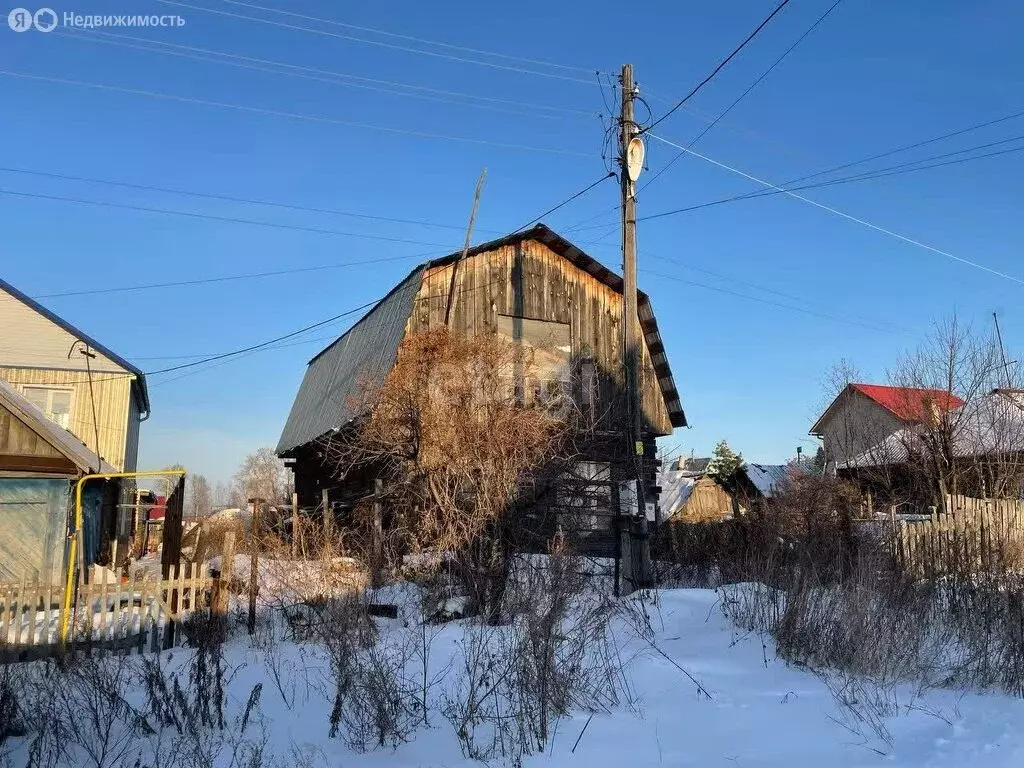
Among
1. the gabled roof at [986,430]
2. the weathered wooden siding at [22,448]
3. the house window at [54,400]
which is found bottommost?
the weathered wooden siding at [22,448]

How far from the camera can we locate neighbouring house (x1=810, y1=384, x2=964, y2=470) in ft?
66.2

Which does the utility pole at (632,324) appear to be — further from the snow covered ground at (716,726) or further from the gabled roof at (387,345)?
the gabled roof at (387,345)

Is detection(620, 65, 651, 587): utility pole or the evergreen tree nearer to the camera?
detection(620, 65, 651, 587): utility pole

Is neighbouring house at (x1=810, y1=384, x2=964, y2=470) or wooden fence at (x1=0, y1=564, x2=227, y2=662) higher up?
neighbouring house at (x1=810, y1=384, x2=964, y2=470)

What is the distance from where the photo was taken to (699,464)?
6391 centimetres

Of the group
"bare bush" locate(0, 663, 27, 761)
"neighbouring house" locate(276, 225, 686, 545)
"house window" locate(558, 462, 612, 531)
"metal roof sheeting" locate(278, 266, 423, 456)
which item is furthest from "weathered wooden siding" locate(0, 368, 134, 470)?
"bare bush" locate(0, 663, 27, 761)

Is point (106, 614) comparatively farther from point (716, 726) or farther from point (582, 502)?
point (582, 502)

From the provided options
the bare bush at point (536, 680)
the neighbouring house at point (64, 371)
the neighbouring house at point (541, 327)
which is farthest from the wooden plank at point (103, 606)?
the neighbouring house at point (64, 371)

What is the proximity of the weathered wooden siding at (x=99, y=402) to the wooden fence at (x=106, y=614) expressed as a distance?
54.2 ft

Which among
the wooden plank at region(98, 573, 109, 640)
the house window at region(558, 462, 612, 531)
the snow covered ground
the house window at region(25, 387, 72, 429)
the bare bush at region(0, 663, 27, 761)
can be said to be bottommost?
the snow covered ground

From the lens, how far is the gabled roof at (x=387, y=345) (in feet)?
60.4

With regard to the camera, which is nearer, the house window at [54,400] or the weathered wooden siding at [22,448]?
the weathered wooden siding at [22,448]

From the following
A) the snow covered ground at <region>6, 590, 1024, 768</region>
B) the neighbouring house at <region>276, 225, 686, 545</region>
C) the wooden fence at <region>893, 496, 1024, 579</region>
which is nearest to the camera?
the snow covered ground at <region>6, 590, 1024, 768</region>

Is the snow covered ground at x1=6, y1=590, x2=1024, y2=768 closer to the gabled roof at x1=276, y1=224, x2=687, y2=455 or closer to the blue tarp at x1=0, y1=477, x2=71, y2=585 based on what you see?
the blue tarp at x1=0, y1=477, x2=71, y2=585
